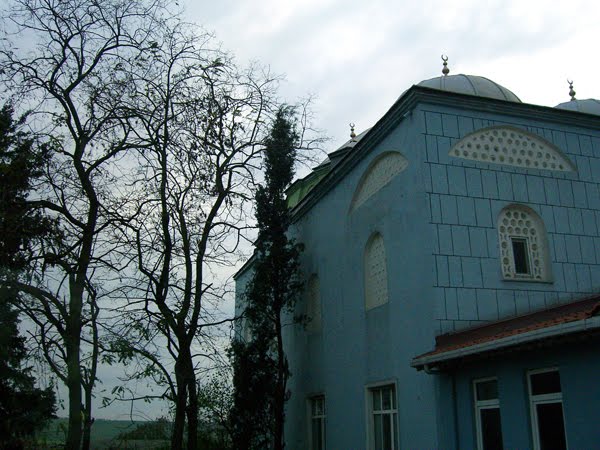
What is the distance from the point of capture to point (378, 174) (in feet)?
49.6

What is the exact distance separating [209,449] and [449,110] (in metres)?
14.0

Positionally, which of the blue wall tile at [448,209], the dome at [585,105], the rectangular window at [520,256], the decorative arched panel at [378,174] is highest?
the dome at [585,105]

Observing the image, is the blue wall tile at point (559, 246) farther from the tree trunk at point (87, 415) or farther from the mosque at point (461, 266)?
the tree trunk at point (87, 415)

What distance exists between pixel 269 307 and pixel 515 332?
1049 cm

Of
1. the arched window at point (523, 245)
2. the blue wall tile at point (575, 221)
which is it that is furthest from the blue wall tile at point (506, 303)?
the blue wall tile at point (575, 221)

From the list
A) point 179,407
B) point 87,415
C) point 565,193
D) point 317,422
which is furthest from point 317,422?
point 565,193

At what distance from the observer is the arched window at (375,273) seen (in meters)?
14.5

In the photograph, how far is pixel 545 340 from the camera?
336 inches

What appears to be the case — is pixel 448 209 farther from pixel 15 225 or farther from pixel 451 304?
pixel 15 225

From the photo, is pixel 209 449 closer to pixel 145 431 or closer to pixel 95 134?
pixel 145 431

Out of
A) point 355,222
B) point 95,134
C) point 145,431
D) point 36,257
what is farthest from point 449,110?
point 145,431

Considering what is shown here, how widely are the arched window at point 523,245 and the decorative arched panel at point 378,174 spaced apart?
2.47 meters

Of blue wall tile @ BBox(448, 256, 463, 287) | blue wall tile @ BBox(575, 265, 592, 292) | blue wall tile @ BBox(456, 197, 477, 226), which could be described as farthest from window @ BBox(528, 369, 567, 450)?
blue wall tile @ BBox(575, 265, 592, 292)

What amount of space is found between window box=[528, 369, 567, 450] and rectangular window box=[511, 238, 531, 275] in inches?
148
